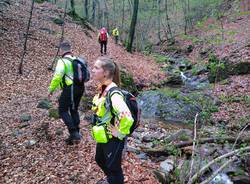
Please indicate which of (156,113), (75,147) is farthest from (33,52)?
(75,147)

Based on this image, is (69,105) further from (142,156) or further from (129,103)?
(129,103)

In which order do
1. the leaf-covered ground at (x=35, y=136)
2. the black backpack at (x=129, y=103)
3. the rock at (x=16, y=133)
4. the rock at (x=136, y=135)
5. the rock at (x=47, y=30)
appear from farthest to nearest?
1. the rock at (x=47, y=30)
2. the rock at (x=136, y=135)
3. the rock at (x=16, y=133)
4. the leaf-covered ground at (x=35, y=136)
5. the black backpack at (x=129, y=103)

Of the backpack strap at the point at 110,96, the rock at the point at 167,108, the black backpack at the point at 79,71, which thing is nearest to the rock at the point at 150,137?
the rock at the point at 167,108

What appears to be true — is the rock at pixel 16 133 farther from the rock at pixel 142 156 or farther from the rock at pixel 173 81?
the rock at pixel 173 81

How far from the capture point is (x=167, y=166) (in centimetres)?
711

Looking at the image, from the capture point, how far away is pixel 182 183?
19.7ft

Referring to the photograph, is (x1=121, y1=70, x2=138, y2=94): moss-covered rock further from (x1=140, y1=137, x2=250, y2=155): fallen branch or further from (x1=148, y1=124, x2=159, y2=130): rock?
(x1=140, y1=137, x2=250, y2=155): fallen branch

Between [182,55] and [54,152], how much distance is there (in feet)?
84.8

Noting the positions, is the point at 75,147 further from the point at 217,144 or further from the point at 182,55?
the point at 182,55

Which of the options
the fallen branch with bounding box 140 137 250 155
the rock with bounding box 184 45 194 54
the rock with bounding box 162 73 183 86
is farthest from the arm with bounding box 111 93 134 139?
the rock with bounding box 184 45 194 54

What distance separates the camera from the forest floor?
20.4 ft

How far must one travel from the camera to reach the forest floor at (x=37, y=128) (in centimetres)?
620

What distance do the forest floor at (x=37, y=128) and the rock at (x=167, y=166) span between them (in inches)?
9.2

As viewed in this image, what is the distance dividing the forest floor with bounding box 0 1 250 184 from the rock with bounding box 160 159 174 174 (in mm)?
235
